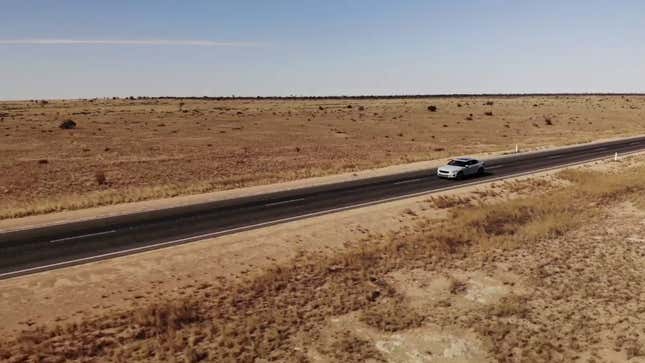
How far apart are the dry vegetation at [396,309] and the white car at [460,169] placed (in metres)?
13.1

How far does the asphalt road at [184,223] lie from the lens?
19.7m

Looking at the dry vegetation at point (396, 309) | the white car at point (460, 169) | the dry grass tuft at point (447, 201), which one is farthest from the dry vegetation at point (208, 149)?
the dry vegetation at point (396, 309)

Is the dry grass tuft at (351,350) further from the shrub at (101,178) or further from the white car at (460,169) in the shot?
the shrub at (101,178)

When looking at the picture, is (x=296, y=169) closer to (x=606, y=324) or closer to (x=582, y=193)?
(x=582, y=193)

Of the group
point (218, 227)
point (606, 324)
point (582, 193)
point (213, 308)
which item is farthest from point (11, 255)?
point (582, 193)

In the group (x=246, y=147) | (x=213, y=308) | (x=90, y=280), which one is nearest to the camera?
(x=213, y=308)

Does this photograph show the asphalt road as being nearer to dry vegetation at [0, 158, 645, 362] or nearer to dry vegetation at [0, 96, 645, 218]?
dry vegetation at [0, 96, 645, 218]

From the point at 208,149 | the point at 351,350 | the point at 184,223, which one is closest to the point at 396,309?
the point at 351,350

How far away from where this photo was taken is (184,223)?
80.2 ft

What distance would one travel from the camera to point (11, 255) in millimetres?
19547

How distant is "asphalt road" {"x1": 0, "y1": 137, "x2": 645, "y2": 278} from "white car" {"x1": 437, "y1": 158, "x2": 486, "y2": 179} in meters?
0.57

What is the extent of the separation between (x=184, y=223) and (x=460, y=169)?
21184 mm

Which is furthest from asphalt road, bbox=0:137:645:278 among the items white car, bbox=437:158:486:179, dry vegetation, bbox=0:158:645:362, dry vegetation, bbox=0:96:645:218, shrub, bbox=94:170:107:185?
shrub, bbox=94:170:107:185

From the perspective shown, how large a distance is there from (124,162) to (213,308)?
33.5 metres
